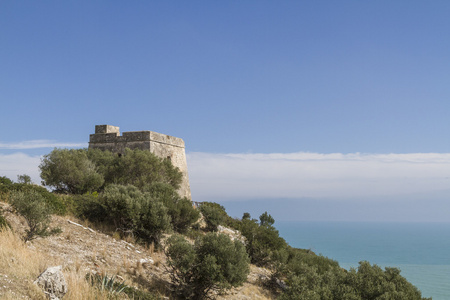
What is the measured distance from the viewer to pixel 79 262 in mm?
9633

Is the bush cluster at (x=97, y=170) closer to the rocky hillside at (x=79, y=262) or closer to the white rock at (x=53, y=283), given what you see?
the rocky hillside at (x=79, y=262)

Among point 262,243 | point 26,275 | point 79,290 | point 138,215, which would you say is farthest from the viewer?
point 262,243

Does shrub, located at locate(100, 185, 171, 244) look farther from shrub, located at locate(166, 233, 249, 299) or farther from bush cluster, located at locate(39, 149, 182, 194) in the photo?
bush cluster, located at locate(39, 149, 182, 194)

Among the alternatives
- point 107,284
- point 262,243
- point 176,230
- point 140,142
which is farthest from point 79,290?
point 140,142

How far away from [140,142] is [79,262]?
17562 mm

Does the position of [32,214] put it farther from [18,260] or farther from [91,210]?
[91,210]

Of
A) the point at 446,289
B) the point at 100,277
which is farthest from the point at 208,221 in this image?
the point at 446,289

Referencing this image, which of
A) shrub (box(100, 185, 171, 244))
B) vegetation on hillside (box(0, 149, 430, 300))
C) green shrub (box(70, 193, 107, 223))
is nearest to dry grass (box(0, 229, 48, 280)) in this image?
vegetation on hillside (box(0, 149, 430, 300))

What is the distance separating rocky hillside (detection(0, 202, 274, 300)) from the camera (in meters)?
7.35

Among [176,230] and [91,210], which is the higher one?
[91,210]

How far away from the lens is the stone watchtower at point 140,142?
87.4 ft

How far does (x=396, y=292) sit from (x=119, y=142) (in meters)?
21.6

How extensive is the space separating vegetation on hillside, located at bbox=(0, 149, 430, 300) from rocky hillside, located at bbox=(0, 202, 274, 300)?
0.60 meters

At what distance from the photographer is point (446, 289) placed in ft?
163
